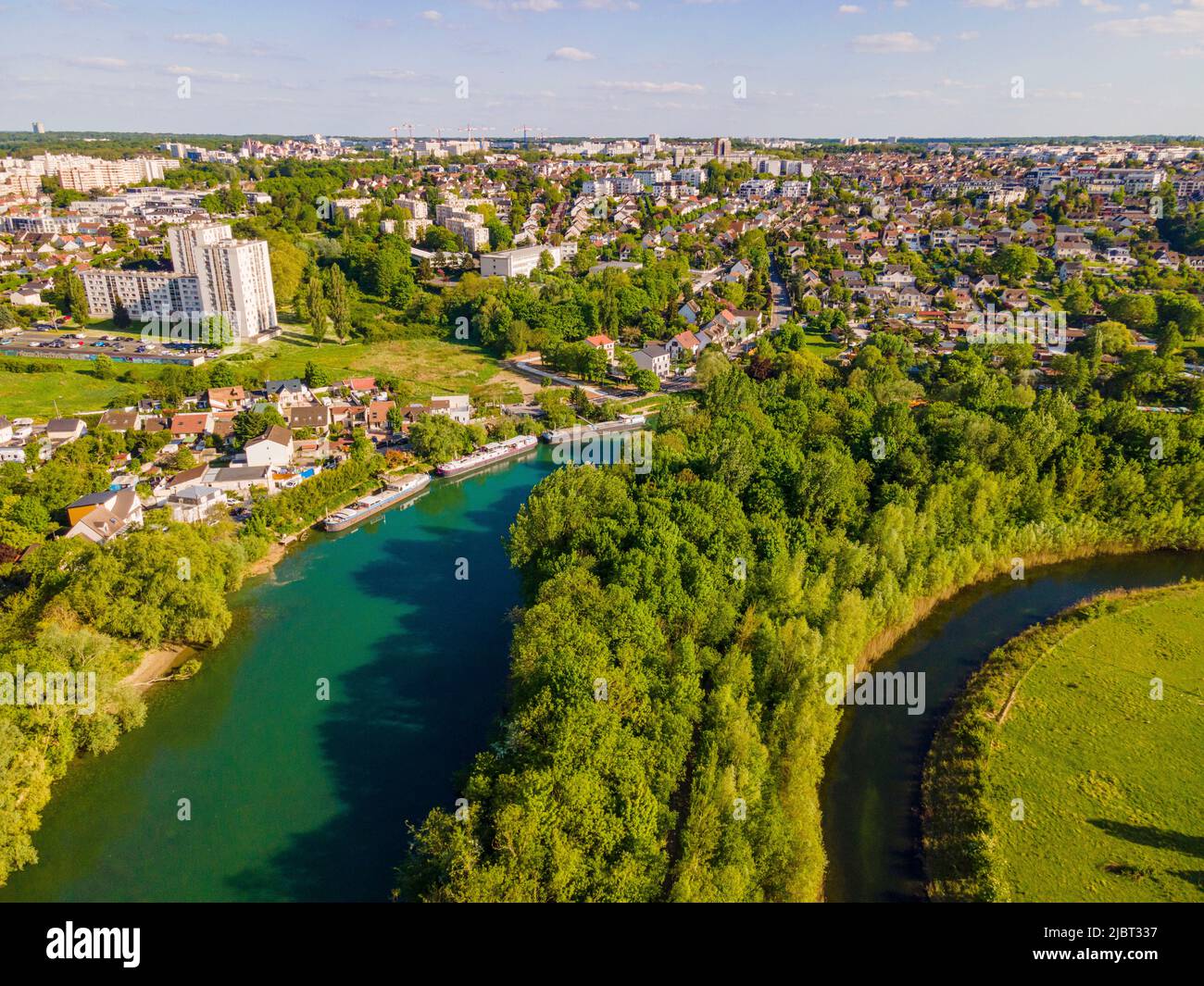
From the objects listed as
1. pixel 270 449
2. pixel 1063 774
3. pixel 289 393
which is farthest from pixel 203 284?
pixel 1063 774

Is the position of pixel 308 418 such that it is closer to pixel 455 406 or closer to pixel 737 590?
pixel 455 406

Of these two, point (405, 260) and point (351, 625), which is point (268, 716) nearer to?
point (351, 625)

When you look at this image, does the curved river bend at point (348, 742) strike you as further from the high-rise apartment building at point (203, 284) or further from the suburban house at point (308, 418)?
the high-rise apartment building at point (203, 284)

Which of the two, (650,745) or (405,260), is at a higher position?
(405,260)

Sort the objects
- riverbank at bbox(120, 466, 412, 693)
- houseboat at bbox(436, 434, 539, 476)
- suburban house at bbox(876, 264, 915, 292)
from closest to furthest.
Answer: riverbank at bbox(120, 466, 412, 693) → houseboat at bbox(436, 434, 539, 476) → suburban house at bbox(876, 264, 915, 292)

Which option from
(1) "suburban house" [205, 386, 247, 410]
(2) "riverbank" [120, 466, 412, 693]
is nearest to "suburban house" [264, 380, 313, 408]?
(1) "suburban house" [205, 386, 247, 410]

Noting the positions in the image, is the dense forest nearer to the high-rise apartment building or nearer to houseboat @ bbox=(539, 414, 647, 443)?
houseboat @ bbox=(539, 414, 647, 443)
